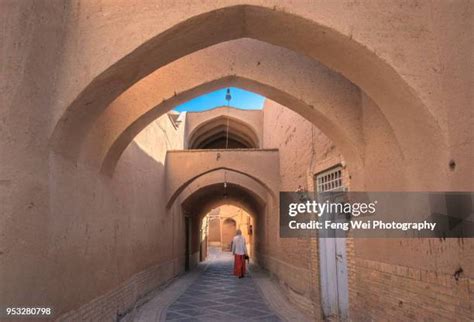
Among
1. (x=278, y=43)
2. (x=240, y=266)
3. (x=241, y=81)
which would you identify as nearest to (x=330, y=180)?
(x=241, y=81)

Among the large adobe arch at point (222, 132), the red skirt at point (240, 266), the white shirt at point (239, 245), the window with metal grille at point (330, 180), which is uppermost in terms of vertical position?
the large adobe arch at point (222, 132)

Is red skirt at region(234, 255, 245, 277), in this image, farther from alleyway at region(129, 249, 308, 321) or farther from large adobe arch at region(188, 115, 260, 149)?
large adobe arch at region(188, 115, 260, 149)

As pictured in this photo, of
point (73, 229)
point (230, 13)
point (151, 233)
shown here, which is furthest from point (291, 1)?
point (151, 233)

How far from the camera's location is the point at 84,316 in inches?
195

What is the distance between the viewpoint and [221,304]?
8.49m

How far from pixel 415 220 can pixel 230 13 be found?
8.83 ft

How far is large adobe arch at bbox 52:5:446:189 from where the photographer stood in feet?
12.8

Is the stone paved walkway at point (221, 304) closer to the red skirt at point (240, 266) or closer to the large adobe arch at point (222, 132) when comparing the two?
the red skirt at point (240, 266)

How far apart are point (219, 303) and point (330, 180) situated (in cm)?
378

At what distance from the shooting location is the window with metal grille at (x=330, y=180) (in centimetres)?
631

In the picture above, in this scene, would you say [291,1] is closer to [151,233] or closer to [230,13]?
[230,13]

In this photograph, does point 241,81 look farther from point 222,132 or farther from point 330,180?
point 222,132

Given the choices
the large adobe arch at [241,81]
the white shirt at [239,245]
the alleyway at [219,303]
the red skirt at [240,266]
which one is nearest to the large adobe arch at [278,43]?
the large adobe arch at [241,81]

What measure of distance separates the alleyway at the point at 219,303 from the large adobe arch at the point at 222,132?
6345mm
